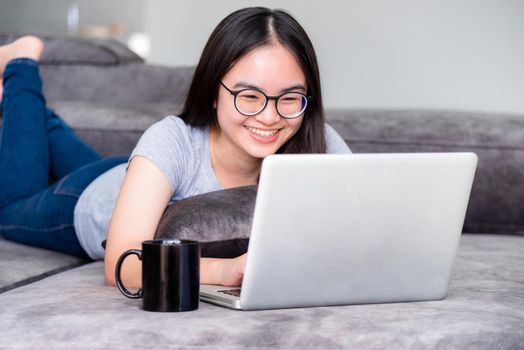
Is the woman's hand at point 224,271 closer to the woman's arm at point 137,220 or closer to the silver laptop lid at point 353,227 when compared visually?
the woman's arm at point 137,220

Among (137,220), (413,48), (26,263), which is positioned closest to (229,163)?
(137,220)

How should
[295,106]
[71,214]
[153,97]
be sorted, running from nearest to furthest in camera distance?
[295,106]
[71,214]
[153,97]

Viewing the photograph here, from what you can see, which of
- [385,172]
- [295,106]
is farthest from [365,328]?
[295,106]

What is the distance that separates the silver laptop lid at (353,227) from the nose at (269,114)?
0.49m

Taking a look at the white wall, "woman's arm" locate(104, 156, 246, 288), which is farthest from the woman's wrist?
the white wall

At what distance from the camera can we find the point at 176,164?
181cm

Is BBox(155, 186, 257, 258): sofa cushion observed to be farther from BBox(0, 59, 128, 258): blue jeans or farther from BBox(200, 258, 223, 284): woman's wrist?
BBox(0, 59, 128, 258): blue jeans

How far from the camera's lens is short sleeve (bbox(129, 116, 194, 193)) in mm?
1742

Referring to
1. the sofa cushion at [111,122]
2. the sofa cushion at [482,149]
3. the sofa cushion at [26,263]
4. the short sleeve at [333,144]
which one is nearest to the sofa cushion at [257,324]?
the sofa cushion at [26,263]

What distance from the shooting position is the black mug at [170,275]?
4.31 ft

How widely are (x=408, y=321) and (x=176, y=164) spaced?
684mm

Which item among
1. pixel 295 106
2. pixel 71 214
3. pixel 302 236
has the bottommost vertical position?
pixel 71 214

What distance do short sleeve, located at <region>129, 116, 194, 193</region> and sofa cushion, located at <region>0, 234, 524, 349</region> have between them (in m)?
0.31

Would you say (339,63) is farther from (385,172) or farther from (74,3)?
(385,172)
